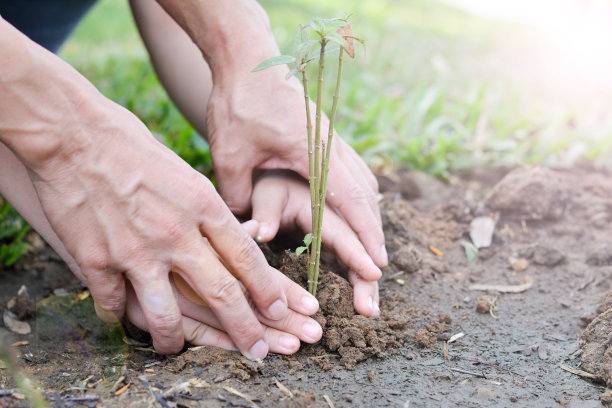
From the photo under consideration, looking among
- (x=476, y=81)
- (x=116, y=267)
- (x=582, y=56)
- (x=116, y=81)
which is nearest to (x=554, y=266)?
(x=116, y=267)

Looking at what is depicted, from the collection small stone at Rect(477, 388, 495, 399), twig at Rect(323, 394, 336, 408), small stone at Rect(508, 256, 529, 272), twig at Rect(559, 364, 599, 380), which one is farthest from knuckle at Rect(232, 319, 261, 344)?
small stone at Rect(508, 256, 529, 272)

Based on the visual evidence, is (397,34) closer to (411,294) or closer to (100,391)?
(411,294)

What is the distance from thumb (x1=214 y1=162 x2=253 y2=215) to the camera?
203 cm

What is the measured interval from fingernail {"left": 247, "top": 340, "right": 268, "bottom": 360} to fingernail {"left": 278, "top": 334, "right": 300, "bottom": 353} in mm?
56

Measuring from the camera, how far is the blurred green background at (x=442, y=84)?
3188 millimetres

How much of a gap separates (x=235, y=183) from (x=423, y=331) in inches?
32.0

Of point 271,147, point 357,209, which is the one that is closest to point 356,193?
point 357,209

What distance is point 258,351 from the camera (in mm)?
1634

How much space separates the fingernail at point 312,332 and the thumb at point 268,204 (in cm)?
34

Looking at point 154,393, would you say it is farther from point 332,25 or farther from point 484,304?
point 484,304

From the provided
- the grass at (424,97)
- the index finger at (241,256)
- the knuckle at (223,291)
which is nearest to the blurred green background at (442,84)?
the grass at (424,97)

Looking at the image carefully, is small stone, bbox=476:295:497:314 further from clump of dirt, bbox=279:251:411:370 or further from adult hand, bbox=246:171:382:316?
adult hand, bbox=246:171:382:316

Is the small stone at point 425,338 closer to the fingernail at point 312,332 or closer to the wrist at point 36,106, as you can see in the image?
the fingernail at point 312,332

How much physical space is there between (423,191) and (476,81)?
2.07 metres
